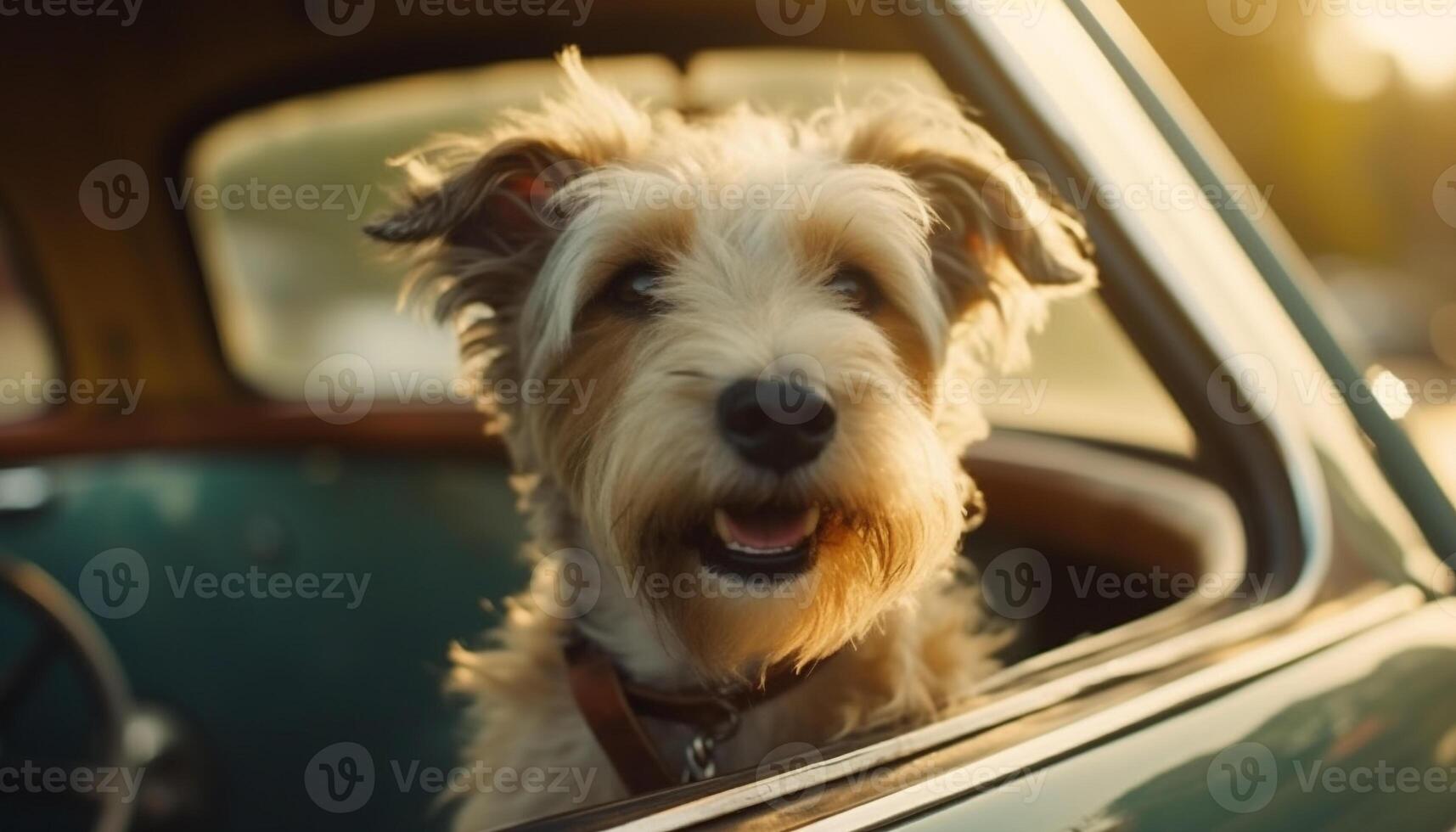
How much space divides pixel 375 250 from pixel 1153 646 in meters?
1.87

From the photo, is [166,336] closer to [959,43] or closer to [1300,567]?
[959,43]

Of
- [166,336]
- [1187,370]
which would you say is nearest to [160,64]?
[166,336]

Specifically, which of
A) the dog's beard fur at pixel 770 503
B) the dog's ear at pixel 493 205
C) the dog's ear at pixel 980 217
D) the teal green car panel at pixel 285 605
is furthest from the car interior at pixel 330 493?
the dog's beard fur at pixel 770 503

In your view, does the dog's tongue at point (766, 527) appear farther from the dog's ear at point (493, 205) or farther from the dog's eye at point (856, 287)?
the dog's ear at point (493, 205)

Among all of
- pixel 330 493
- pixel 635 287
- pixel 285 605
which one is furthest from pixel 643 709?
pixel 330 493

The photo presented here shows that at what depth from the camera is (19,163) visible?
157 inches

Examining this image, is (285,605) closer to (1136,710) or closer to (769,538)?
(769,538)

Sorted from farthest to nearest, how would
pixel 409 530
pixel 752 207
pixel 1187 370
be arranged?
pixel 409 530
pixel 752 207
pixel 1187 370

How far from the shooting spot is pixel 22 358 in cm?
454

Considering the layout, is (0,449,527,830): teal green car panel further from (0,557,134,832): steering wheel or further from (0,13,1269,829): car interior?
(0,557,134,832): steering wheel

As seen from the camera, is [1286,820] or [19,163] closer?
[1286,820]

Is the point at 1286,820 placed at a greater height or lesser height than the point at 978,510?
lesser

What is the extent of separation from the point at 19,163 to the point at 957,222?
2845 mm

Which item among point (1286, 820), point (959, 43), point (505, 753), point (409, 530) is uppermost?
point (409, 530)
